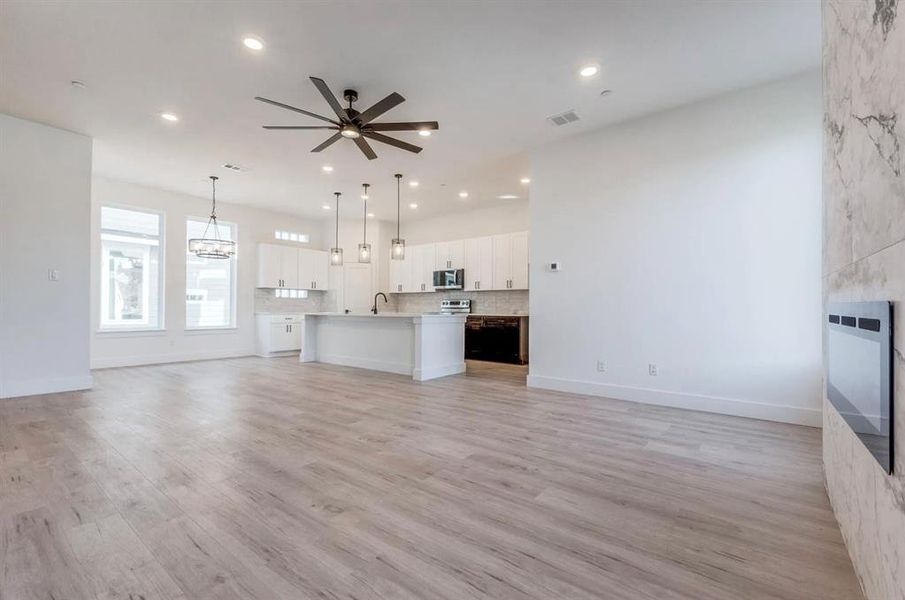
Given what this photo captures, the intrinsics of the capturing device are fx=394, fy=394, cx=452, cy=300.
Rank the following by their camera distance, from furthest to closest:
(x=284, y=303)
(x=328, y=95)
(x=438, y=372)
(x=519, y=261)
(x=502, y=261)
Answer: (x=284, y=303) → (x=502, y=261) → (x=519, y=261) → (x=438, y=372) → (x=328, y=95)

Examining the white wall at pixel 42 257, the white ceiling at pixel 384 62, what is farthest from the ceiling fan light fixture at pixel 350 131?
the white wall at pixel 42 257

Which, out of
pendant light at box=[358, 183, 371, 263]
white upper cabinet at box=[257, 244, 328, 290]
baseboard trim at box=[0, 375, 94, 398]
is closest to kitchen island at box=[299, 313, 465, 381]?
pendant light at box=[358, 183, 371, 263]

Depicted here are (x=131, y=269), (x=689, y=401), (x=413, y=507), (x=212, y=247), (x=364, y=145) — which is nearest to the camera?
(x=413, y=507)

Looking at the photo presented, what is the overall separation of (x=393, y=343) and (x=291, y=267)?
3.97 meters

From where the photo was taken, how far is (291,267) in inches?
340

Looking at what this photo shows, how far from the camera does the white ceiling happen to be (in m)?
2.74

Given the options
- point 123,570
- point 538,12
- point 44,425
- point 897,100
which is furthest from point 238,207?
point 897,100

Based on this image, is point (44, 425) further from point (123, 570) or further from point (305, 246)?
point (305, 246)

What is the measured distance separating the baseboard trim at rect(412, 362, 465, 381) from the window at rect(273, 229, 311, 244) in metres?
5.26

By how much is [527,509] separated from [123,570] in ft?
5.52

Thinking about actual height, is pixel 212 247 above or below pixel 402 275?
above

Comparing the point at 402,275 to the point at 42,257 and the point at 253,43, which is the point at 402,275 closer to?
the point at 42,257

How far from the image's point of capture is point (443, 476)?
→ 2.34 m

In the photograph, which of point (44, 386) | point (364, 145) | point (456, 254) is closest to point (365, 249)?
point (364, 145)
